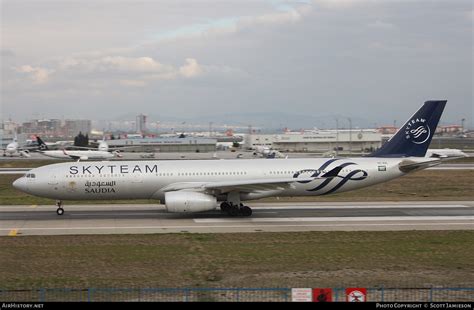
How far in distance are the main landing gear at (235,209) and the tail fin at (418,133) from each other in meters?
10.3

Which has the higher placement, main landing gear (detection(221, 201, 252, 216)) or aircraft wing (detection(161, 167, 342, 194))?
aircraft wing (detection(161, 167, 342, 194))

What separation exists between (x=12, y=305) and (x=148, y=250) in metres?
10.6

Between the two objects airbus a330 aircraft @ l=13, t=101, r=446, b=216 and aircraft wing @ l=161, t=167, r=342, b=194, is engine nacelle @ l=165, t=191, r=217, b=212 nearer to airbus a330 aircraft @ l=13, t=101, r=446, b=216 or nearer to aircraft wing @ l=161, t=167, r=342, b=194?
airbus a330 aircraft @ l=13, t=101, r=446, b=216

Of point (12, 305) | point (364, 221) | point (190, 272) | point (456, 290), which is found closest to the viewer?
point (12, 305)

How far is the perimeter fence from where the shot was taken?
15.8 meters

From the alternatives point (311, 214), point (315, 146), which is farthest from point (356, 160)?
point (315, 146)

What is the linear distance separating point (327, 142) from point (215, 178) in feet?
355

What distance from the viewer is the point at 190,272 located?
20406 mm

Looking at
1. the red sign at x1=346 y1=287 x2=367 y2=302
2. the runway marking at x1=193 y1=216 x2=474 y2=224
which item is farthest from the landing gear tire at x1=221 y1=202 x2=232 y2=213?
the red sign at x1=346 y1=287 x2=367 y2=302

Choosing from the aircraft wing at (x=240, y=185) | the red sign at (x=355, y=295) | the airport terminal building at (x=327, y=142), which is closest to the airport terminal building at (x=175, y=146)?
the airport terminal building at (x=327, y=142)

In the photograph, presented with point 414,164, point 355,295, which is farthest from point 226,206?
point 355,295

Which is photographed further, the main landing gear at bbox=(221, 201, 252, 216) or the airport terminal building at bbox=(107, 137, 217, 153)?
the airport terminal building at bbox=(107, 137, 217, 153)

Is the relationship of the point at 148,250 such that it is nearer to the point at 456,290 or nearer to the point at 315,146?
the point at 456,290

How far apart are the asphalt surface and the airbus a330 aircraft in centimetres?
135
